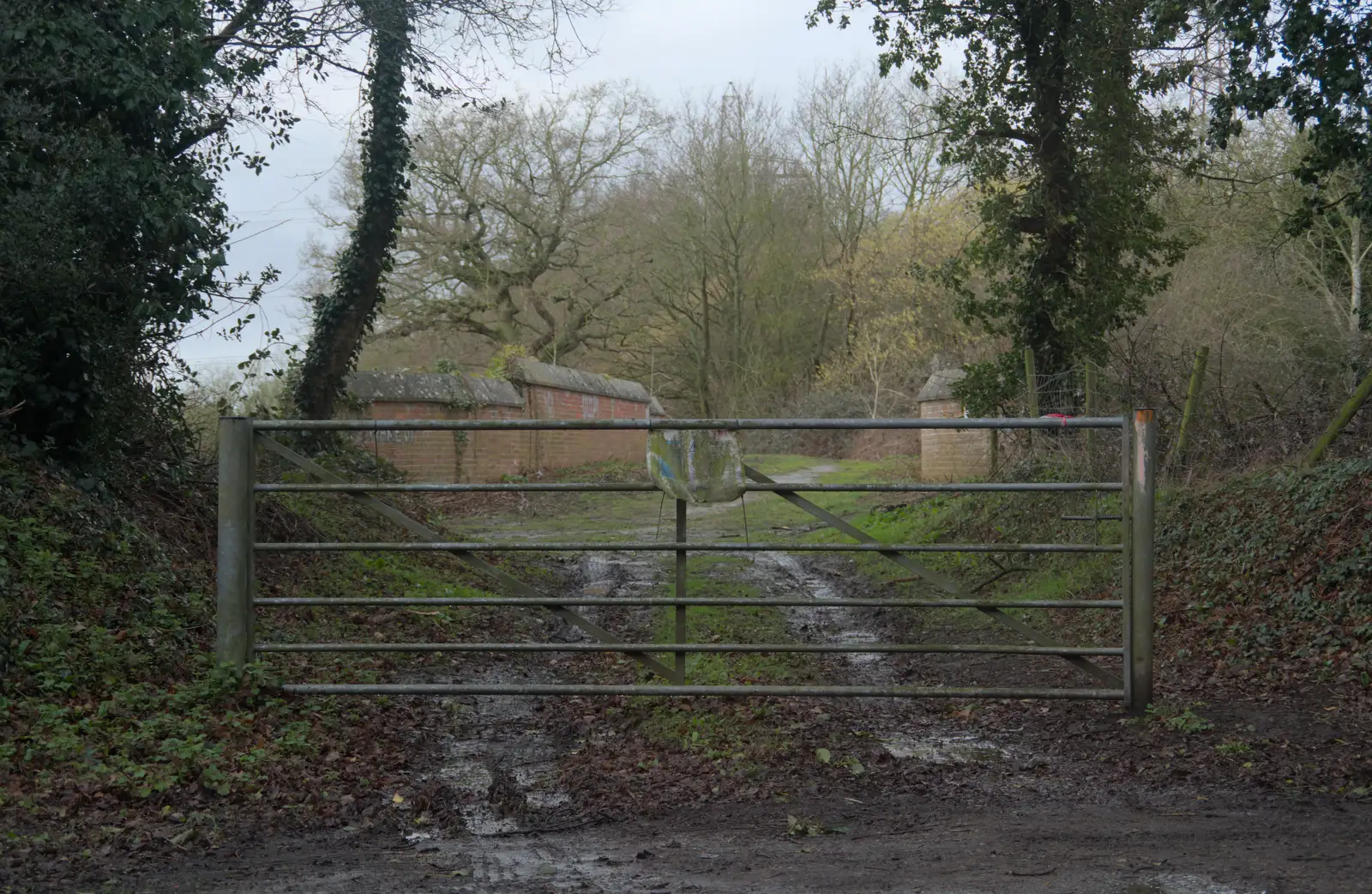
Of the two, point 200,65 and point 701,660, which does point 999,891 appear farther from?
point 200,65

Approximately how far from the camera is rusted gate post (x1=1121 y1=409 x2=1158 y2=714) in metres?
5.62

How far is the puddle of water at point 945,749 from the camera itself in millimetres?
5562

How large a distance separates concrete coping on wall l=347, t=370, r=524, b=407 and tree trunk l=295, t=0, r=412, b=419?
14.4ft

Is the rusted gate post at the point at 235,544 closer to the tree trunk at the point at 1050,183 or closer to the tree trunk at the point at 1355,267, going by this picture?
the tree trunk at the point at 1050,183

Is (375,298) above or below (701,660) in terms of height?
above

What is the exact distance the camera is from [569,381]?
90.1 ft

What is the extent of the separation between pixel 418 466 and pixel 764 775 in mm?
16656

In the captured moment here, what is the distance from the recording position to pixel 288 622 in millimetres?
8227

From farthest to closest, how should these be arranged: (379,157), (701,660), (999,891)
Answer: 1. (379,157)
2. (701,660)
3. (999,891)

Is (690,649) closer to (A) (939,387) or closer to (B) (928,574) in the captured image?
(B) (928,574)

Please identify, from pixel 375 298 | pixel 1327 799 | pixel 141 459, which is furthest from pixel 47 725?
pixel 375 298

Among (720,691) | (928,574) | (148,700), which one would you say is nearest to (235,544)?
(148,700)

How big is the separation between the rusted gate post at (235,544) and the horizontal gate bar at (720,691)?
1.17 feet

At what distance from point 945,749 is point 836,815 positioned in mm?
1266
